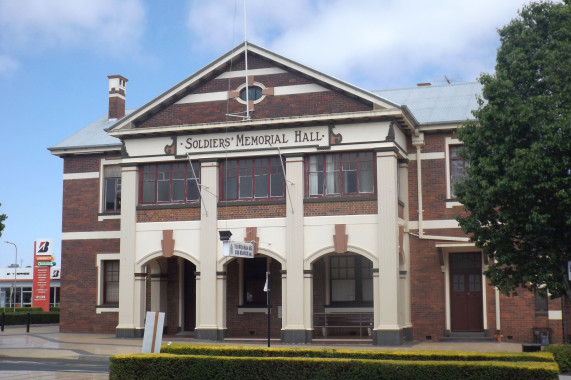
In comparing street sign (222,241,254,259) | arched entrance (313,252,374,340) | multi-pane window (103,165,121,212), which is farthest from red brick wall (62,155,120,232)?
street sign (222,241,254,259)

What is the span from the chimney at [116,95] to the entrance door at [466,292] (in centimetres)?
1660

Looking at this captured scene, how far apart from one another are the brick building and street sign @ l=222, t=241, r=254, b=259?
3.53 meters

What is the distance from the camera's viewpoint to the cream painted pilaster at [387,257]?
24.9m

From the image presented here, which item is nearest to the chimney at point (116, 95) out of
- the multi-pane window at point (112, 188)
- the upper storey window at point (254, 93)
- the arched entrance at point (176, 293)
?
the multi-pane window at point (112, 188)

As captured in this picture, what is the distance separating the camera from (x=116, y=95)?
3478 cm

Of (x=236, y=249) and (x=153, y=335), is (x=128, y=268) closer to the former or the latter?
(x=236, y=249)

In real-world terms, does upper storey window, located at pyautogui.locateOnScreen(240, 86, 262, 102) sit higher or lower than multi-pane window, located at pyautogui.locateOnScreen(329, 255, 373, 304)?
higher

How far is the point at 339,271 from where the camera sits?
28.3 metres

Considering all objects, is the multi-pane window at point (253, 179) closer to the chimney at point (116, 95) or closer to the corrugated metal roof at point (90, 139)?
the corrugated metal roof at point (90, 139)

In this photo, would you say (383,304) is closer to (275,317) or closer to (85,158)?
(275,317)

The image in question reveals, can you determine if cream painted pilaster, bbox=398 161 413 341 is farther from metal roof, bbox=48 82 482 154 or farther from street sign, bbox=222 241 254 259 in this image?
street sign, bbox=222 241 254 259

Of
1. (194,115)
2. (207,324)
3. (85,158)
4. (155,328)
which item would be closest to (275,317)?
(207,324)

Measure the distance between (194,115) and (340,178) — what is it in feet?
19.8

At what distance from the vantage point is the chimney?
34.7 meters
